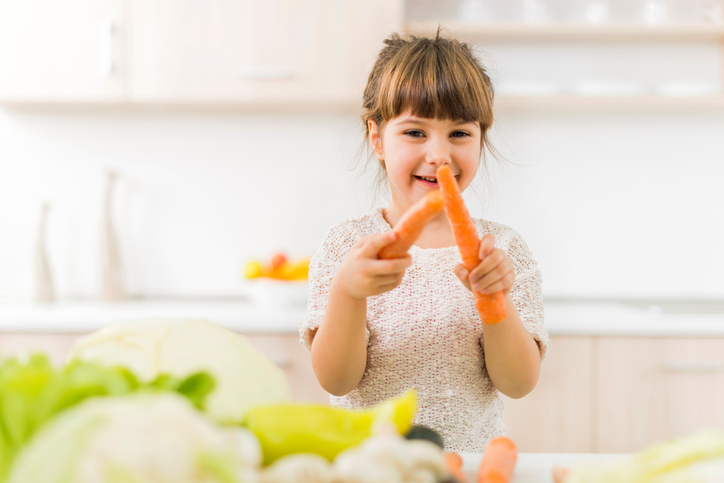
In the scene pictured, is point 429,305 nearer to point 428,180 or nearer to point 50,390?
point 428,180

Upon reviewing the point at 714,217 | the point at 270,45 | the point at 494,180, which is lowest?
the point at 714,217

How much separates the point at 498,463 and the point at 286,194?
1.81 meters

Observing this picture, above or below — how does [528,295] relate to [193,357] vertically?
below

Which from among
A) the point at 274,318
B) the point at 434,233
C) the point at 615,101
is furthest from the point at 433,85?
the point at 615,101

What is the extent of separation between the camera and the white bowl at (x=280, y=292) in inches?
72.7

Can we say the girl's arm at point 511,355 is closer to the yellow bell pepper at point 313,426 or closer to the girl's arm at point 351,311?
the girl's arm at point 351,311

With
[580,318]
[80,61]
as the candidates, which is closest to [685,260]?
[580,318]

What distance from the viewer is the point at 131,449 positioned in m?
0.31

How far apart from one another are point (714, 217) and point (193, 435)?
2.35 metres

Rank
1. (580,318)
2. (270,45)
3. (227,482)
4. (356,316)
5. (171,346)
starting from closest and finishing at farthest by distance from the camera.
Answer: (227,482) < (171,346) < (356,316) < (580,318) < (270,45)

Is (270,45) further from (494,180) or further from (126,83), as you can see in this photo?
(494,180)

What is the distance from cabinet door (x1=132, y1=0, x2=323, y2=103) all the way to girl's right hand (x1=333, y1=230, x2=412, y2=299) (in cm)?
124

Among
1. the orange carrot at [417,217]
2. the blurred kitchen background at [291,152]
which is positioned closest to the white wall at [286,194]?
the blurred kitchen background at [291,152]

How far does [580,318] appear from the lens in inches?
67.1
